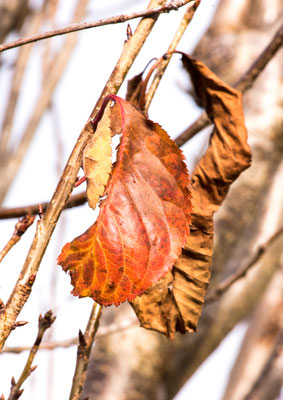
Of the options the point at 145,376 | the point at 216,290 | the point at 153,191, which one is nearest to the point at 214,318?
the point at 145,376

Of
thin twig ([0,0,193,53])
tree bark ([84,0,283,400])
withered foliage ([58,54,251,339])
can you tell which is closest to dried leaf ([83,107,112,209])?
withered foliage ([58,54,251,339])

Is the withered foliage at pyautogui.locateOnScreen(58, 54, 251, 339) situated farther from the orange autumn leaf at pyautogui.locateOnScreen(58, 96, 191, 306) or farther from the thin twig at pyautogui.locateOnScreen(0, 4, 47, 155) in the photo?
the thin twig at pyautogui.locateOnScreen(0, 4, 47, 155)

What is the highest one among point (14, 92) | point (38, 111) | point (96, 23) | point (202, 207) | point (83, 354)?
point (14, 92)

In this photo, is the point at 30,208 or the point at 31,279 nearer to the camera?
the point at 31,279

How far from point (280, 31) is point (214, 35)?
129 cm

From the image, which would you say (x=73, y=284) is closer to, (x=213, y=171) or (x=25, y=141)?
(x=213, y=171)

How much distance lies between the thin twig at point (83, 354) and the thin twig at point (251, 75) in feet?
1.19

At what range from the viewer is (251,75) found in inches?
34.2

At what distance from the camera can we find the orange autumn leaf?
19.6 inches

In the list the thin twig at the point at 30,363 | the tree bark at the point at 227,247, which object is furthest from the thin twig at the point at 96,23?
the tree bark at the point at 227,247

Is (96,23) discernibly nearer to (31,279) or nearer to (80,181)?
(80,181)

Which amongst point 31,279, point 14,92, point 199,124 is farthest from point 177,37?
point 14,92

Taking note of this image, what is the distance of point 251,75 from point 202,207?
1.03 ft

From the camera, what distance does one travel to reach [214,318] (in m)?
1.77
